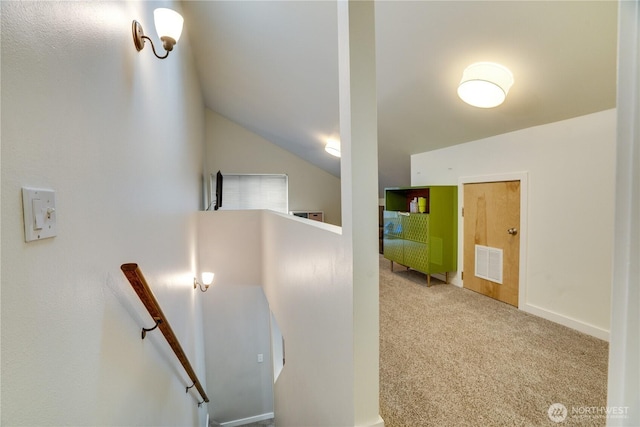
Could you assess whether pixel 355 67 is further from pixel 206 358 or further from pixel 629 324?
pixel 206 358

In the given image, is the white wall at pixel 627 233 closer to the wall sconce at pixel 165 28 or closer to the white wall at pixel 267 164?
the wall sconce at pixel 165 28

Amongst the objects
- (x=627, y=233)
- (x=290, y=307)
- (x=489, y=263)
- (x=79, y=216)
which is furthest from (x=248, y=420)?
(x=627, y=233)

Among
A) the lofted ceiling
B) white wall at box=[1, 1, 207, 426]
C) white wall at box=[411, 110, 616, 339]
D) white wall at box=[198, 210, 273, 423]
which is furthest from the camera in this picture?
white wall at box=[198, 210, 273, 423]

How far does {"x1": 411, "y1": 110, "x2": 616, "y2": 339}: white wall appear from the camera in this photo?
2.12m

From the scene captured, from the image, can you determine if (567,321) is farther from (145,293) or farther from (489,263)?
(145,293)

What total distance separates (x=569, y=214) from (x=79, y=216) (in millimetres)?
3304

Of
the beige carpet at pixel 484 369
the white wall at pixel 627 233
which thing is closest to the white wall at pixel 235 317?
the beige carpet at pixel 484 369

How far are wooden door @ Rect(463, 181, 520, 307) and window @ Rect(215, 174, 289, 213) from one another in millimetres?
4116

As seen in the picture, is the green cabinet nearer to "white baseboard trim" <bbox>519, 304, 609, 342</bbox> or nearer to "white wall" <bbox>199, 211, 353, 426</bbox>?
"white baseboard trim" <bbox>519, 304, 609, 342</bbox>

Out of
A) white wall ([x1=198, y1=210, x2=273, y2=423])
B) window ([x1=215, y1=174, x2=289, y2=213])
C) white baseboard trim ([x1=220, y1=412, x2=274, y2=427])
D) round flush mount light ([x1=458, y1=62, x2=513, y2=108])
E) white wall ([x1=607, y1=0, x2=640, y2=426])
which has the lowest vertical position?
white baseboard trim ([x1=220, y1=412, x2=274, y2=427])

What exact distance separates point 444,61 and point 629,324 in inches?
91.9

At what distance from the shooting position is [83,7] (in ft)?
2.93

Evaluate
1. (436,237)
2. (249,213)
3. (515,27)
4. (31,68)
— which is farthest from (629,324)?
(249,213)

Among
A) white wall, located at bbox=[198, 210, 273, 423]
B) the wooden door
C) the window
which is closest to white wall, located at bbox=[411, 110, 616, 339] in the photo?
the wooden door
